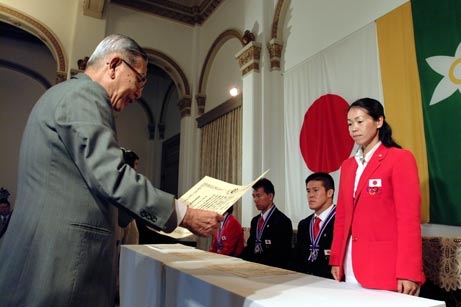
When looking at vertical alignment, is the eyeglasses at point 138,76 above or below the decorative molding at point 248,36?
below

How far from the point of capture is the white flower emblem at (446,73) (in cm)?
264

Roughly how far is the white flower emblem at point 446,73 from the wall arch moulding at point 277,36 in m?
2.17

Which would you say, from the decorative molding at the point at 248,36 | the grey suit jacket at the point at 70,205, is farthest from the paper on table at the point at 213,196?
the decorative molding at the point at 248,36

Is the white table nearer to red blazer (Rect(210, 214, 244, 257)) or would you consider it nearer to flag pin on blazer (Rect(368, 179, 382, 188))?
flag pin on blazer (Rect(368, 179, 382, 188))

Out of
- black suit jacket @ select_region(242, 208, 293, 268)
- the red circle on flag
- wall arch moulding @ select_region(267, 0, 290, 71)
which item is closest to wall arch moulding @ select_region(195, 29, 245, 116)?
wall arch moulding @ select_region(267, 0, 290, 71)

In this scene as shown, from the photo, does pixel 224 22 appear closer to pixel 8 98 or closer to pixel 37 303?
pixel 8 98

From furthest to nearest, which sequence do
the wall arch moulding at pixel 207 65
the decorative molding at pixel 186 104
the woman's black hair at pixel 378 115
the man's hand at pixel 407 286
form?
the decorative molding at pixel 186 104
the wall arch moulding at pixel 207 65
the woman's black hair at pixel 378 115
the man's hand at pixel 407 286

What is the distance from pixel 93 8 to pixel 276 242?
186 inches

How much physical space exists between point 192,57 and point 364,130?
562 cm

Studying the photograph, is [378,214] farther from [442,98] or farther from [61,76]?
[61,76]

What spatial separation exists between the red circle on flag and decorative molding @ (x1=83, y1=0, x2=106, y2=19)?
3.79 m

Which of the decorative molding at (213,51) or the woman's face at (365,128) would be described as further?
the decorative molding at (213,51)

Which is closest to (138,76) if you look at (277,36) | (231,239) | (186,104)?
(231,239)

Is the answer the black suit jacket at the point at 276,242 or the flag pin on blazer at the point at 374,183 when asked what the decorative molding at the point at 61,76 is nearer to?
the black suit jacket at the point at 276,242
